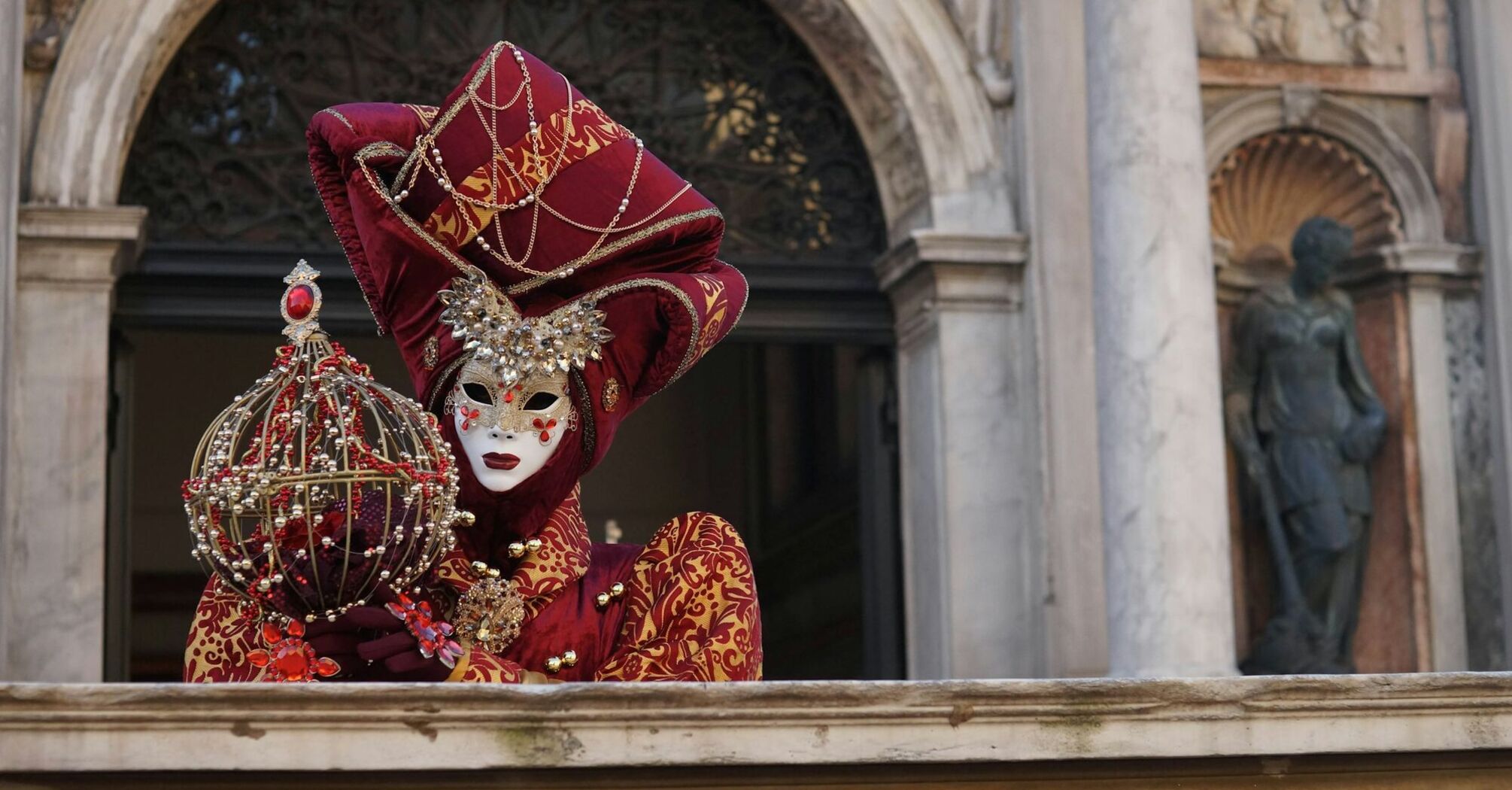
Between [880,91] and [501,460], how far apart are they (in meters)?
6.58

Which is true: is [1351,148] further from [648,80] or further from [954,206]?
[648,80]

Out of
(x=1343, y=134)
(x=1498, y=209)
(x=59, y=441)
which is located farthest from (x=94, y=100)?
(x=1498, y=209)

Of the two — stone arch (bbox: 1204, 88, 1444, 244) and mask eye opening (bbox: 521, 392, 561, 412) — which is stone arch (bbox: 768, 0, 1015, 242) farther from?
mask eye opening (bbox: 521, 392, 561, 412)

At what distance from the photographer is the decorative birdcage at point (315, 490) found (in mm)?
2748

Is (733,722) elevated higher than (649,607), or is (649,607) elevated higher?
(649,607)

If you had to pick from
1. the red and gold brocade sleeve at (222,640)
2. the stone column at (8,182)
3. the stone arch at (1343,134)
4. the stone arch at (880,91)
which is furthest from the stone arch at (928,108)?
the red and gold brocade sleeve at (222,640)

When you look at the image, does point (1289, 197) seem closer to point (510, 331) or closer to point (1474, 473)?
point (1474, 473)

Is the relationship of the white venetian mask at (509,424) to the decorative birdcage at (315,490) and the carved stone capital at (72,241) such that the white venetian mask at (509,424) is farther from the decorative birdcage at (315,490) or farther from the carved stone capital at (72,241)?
the carved stone capital at (72,241)

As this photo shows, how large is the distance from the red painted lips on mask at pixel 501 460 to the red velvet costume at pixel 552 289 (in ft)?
0.15

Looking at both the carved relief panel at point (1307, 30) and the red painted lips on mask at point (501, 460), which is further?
the carved relief panel at point (1307, 30)

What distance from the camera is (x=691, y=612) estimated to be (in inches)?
122

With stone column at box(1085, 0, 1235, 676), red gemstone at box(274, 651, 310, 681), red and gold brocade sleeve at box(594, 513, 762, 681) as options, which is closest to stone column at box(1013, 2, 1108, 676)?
stone column at box(1085, 0, 1235, 676)

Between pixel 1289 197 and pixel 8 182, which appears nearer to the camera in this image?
pixel 8 182

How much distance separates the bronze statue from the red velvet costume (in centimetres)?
664
